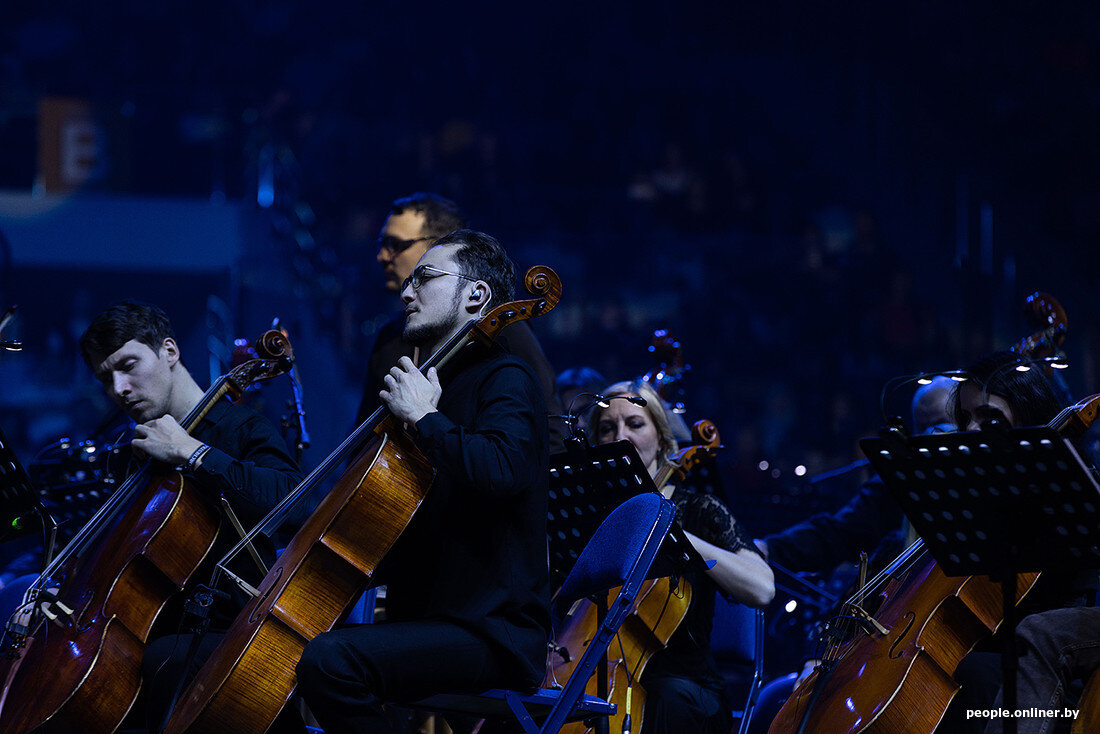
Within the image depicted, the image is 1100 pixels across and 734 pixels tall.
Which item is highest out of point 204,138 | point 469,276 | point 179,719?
point 204,138

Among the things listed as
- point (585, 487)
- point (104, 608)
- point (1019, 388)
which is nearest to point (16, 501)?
point (104, 608)

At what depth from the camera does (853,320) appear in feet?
23.6

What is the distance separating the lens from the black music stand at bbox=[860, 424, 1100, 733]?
223cm

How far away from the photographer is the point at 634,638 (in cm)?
325

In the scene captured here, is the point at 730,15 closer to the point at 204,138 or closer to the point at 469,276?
the point at 204,138

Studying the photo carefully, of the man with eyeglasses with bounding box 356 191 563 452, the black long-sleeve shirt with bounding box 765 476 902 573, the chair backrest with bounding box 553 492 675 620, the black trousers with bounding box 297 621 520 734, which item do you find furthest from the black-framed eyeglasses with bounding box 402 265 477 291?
the black long-sleeve shirt with bounding box 765 476 902 573

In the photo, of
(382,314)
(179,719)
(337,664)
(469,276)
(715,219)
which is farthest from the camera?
(715,219)

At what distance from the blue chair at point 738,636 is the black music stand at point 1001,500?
4.01ft

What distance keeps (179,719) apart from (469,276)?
1111 millimetres

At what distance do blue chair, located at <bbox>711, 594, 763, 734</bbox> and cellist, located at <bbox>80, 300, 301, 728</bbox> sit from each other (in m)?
1.44

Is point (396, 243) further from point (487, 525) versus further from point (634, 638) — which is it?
point (487, 525)

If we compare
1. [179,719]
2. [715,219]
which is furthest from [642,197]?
[179,719]

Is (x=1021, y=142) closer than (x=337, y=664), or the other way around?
(x=337, y=664)

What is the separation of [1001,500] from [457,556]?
109 centimetres
